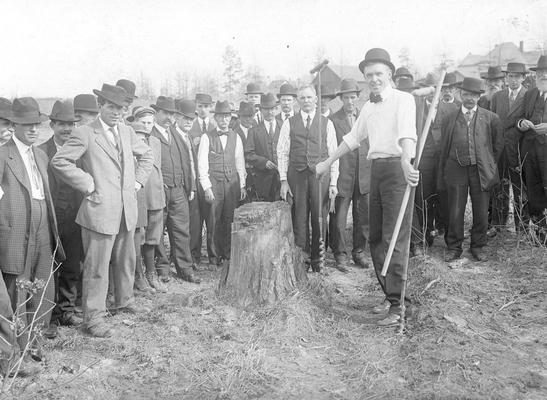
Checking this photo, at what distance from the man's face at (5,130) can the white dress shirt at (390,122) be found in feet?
11.0

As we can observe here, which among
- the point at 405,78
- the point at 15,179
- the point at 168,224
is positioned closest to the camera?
the point at 15,179

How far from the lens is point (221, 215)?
24.3ft

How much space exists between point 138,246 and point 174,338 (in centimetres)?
166

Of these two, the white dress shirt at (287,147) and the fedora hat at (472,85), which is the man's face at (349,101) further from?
the fedora hat at (472,85)

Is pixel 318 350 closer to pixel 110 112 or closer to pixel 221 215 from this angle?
pixel 110 112

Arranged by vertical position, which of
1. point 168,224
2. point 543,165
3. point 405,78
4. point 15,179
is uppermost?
point 405,78

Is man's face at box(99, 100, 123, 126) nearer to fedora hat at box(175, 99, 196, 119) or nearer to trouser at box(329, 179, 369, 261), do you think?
fedora hat at box(175, 99, 196, 119)

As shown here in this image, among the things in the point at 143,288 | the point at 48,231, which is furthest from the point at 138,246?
the point at 48,231

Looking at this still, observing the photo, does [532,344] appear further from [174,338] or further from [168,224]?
[168,224]

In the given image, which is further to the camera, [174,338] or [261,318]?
[261,318]

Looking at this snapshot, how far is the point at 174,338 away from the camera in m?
4.55

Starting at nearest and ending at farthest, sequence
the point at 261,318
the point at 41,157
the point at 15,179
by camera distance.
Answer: the point at 15,179 < the point at 41,157 < the point at 261,318

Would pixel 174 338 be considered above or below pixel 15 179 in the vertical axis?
below

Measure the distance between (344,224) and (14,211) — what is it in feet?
14.6
